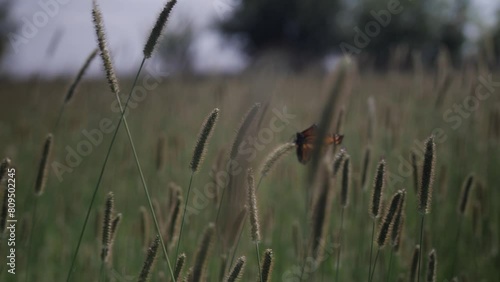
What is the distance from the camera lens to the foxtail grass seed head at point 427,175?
2.79ft

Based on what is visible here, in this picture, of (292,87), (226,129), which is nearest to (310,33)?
(292,87)

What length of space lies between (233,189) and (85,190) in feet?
8.72

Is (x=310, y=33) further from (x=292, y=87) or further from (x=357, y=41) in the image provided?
(x=357, y=41)

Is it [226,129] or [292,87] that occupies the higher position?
[292,87]

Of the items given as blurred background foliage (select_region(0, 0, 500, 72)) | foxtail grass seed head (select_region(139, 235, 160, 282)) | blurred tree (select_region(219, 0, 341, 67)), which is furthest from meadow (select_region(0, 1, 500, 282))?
blurred tree (select_region(219, 0, 341, 67))

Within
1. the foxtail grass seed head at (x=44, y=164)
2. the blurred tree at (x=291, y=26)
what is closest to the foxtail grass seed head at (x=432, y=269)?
the foxtail grass seed head at (x=44, y=164)

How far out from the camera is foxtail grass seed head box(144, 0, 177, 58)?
2.89 ft

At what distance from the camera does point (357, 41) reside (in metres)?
2.42

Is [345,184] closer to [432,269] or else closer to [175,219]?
[432,269]

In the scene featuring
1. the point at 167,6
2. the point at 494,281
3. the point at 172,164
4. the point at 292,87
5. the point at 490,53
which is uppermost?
the point at 292,87

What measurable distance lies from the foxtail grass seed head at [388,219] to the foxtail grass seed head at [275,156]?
0.20 metres

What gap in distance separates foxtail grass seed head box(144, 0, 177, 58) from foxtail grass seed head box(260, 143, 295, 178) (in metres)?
0.28

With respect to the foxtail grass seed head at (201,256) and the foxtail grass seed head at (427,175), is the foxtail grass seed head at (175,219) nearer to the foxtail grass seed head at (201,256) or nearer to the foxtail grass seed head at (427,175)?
the foxtail grass seed head at (201,256)

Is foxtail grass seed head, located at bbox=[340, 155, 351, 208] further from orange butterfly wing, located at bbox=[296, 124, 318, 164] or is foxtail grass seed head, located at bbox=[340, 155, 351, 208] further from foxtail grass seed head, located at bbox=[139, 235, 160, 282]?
foxtail grass seed head, located at bbox=[139, 235, 160, 282]
